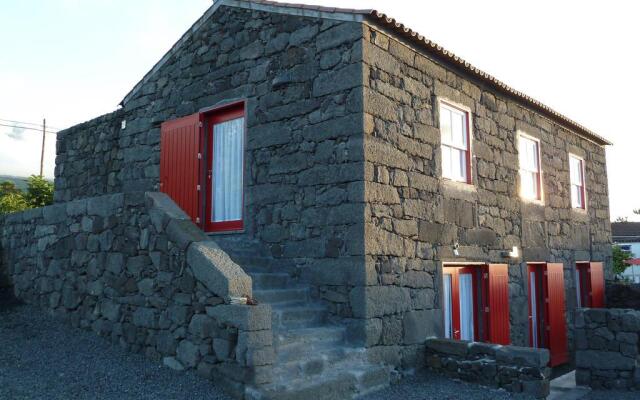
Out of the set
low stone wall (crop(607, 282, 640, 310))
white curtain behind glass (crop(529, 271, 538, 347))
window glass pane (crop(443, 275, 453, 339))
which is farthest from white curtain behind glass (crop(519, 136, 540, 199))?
low stone wall (crop(607, 282, 640, 310))

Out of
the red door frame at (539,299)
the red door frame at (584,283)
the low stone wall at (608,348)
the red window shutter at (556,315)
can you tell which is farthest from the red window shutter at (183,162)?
the red door frame at (584,283)

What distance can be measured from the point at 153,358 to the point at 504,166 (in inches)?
246

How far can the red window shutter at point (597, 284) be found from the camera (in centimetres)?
1150

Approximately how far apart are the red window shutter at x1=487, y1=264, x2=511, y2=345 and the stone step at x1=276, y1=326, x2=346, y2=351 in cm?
317

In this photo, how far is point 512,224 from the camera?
9219 millimetres

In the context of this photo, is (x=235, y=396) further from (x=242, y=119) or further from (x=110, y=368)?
(x=242, y=119)

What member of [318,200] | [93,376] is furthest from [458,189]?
[93,376]

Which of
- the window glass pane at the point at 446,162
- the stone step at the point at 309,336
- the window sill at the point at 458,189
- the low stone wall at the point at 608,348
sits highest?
the window glass pane at the point at 446,162

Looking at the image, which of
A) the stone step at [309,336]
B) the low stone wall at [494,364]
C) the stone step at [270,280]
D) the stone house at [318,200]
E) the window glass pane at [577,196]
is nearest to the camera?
the stone step at [309,336]

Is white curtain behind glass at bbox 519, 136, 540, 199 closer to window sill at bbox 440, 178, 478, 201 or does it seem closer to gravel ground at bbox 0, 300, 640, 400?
window sill at bbox 440, 178, 478, 201

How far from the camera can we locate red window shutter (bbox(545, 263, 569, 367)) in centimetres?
991

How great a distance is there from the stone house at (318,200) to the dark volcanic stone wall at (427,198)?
0.03 m

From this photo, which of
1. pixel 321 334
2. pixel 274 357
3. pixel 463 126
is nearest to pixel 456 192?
pixel 463 126

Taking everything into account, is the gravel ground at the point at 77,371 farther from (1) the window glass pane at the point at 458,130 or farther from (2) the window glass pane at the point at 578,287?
(2) the window glass pane at the point at 578,287
